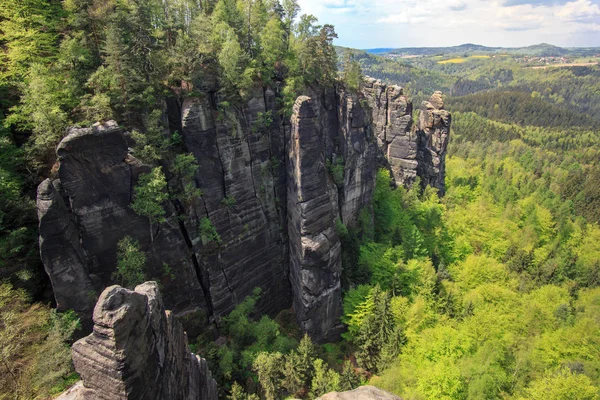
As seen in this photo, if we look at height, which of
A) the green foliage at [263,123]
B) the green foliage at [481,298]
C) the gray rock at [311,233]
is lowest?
the green foliage at [481,298]

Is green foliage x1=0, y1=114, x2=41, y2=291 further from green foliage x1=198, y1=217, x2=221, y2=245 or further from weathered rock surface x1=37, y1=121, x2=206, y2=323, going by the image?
green foliage x1=198, y1=217, x2=221, y2=245

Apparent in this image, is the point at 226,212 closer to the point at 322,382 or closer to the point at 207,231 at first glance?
the point at 207,231

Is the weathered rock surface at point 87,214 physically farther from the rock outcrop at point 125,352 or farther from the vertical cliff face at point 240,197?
the rock outcrop at point 125,352

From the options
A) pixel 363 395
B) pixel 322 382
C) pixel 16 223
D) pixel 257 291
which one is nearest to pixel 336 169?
pixel 257 291

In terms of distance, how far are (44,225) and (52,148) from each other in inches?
232

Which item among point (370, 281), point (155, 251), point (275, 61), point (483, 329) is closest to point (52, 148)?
point (155, 251)

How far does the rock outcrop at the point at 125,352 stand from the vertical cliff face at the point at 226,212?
10.4 meters

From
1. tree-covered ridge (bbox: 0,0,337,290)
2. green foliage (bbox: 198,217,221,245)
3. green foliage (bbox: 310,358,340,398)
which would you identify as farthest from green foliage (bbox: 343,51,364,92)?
green foliage (bbox: 310,358,340,398)

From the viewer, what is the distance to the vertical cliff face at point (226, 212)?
68.8 feet

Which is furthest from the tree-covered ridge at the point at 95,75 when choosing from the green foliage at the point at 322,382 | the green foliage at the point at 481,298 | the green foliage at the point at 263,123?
the green foliage at the point at 481,298

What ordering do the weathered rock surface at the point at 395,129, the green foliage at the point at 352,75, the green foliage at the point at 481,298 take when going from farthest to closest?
the weathered rock surface at the point at 395,129, the green foliage at the point at 352,75, the green foliage at the point at 481,298

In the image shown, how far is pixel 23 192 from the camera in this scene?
69.4ft

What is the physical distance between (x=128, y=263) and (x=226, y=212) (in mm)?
9770

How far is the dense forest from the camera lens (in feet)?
67.5
